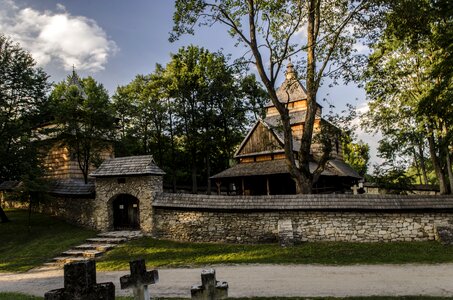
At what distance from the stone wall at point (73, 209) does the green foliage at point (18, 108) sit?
2.76 m

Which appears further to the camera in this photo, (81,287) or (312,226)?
(312,226)

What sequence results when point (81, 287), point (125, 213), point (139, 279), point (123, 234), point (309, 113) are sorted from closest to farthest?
point (81, 287)
point (139, 279)
point (123, 234)
point (309, 113)
point (125, 213)

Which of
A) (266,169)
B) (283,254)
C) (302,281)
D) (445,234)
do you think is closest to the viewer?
(302,281)

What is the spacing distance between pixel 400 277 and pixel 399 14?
12976 mm

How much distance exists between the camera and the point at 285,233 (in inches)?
575

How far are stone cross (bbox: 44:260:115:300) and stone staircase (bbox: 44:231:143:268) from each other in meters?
11.8

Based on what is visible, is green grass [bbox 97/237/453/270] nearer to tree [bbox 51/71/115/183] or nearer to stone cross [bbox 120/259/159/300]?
stone cross [bbox 120/259/159/300]

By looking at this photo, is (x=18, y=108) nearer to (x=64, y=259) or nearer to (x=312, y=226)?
(x=64, y=259)

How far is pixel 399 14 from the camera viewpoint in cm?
1656

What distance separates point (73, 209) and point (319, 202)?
14.7 metres

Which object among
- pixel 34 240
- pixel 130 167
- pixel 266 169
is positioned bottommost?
pixel 34 240

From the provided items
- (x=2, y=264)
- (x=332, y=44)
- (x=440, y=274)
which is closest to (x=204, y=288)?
(x=440, y=274)

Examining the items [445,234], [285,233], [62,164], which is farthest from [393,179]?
[62,164]

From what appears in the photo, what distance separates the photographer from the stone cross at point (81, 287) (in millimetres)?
3382
